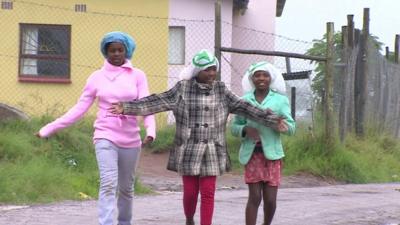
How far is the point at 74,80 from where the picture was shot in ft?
61.5

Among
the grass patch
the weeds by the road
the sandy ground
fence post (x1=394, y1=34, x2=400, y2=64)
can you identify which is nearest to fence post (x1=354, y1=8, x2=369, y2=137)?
the weeds by the road

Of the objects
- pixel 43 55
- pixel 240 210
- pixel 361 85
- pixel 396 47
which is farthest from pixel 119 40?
pixel 396 47

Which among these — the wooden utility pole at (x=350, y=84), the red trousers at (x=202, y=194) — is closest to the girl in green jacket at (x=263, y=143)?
the red trousers at (x=202, y=194)

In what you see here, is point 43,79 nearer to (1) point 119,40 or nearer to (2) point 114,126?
(1) point 119,40

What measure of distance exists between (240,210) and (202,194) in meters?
2.50

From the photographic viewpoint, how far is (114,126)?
21.9 feet

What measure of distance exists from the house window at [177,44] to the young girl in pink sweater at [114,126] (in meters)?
12.7

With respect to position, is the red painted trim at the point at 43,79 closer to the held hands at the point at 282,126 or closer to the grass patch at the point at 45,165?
the grass patch at the point at 45,165

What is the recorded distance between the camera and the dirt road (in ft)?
26.7

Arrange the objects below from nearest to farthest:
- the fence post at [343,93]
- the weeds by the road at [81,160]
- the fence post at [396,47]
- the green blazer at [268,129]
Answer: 1. the green blazer at [268,129]
2. the weeds by the road at [81,160]
3. the fence post at [343,93]
4. the fence post at [396,47]

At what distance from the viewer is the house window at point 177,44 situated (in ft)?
64.2

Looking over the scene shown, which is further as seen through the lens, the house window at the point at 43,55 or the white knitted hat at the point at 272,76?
the house window at the point at 43,55

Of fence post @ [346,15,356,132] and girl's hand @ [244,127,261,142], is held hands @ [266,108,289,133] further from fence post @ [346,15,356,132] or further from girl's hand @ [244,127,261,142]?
fence post @ [346,15,356,132]

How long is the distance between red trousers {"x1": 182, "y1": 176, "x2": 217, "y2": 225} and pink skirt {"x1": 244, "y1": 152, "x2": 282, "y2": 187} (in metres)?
0.37
